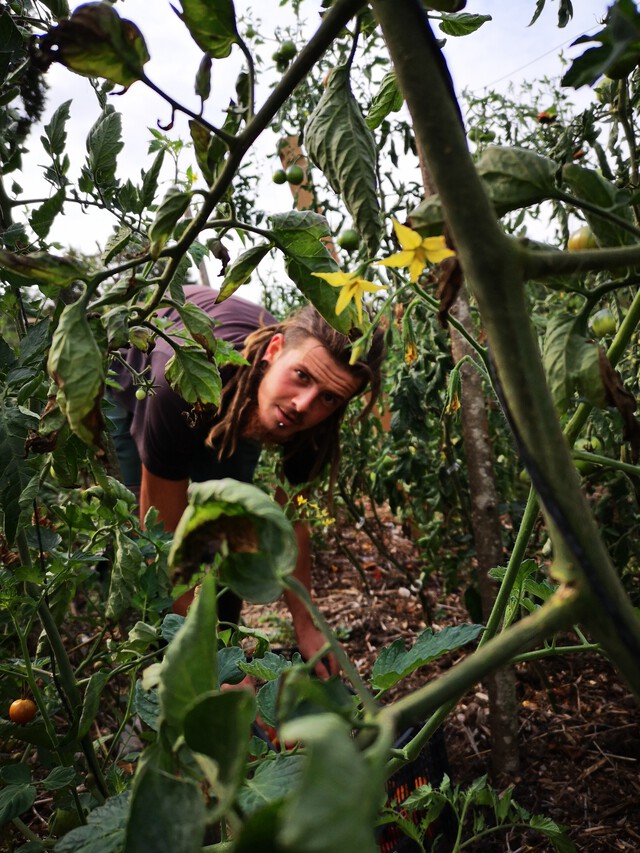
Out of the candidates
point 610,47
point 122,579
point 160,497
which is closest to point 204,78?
point 610,47

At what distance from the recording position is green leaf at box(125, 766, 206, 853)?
0.26 meters

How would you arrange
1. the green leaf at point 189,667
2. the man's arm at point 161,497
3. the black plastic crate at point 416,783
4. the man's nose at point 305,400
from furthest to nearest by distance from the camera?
the man's arm at point 161,497 < the man's nose at point 305,400 < the black plastic crate at point 416,783 < the green leaf at point 189,667

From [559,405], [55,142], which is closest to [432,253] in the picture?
[559,405]

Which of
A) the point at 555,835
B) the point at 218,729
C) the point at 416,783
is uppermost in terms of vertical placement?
the point at 218,729

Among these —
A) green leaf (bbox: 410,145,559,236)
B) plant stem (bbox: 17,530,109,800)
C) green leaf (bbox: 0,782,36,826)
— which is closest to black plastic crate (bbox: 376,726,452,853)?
plant stem (bbox: 17,530,109,800)

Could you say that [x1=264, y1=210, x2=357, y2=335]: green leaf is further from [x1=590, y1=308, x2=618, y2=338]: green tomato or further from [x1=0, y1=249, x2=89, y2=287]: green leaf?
[x1=590, y1=308, x2=618, y2=338]: green tomato

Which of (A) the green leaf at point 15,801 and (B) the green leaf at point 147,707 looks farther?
(A) the green leaf at point 15,801

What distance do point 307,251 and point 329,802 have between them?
0.45 metres

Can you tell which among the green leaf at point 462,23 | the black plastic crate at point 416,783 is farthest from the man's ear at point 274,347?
the green leaf at point 462,23

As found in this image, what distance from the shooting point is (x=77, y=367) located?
0.38 meters

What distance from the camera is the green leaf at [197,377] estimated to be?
2.06 ft

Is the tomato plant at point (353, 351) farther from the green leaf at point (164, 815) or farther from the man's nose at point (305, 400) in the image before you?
the man's nose at point (305, 400)

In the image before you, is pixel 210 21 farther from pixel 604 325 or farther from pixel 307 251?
pixel 604 325

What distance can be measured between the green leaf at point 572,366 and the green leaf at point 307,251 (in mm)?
230
